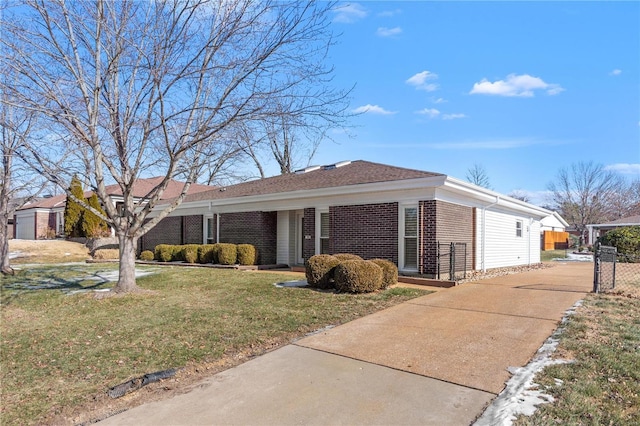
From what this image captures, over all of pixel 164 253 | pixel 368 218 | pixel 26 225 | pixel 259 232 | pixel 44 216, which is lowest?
pixel 164 253

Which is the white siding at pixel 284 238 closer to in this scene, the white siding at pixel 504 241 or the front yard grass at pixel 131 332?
the front yard grass at pixel 131 332

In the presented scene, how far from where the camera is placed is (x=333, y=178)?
14961mm

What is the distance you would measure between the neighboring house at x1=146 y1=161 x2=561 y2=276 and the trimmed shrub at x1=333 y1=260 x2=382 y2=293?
2837 mm

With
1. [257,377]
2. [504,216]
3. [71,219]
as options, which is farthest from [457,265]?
[71,219]

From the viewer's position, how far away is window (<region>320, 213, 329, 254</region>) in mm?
14102

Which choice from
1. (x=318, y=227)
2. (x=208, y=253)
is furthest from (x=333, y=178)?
(x=208, y=253)

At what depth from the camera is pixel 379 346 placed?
532cm

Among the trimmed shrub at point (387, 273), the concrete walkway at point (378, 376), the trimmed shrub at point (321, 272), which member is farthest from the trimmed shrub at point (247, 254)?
the concrete walkway at point (378, 376)

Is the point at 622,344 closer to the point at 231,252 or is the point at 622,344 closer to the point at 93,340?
the point at 93,340

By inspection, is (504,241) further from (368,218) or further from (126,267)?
(126,267)

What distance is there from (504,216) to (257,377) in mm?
14262

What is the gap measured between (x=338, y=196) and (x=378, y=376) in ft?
31.1

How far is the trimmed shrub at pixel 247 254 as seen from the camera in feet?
50.0

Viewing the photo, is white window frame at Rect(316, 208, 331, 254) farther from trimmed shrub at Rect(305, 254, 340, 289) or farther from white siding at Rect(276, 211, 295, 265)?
trimmed shrub at Rect(305, 254, 340, 289)
